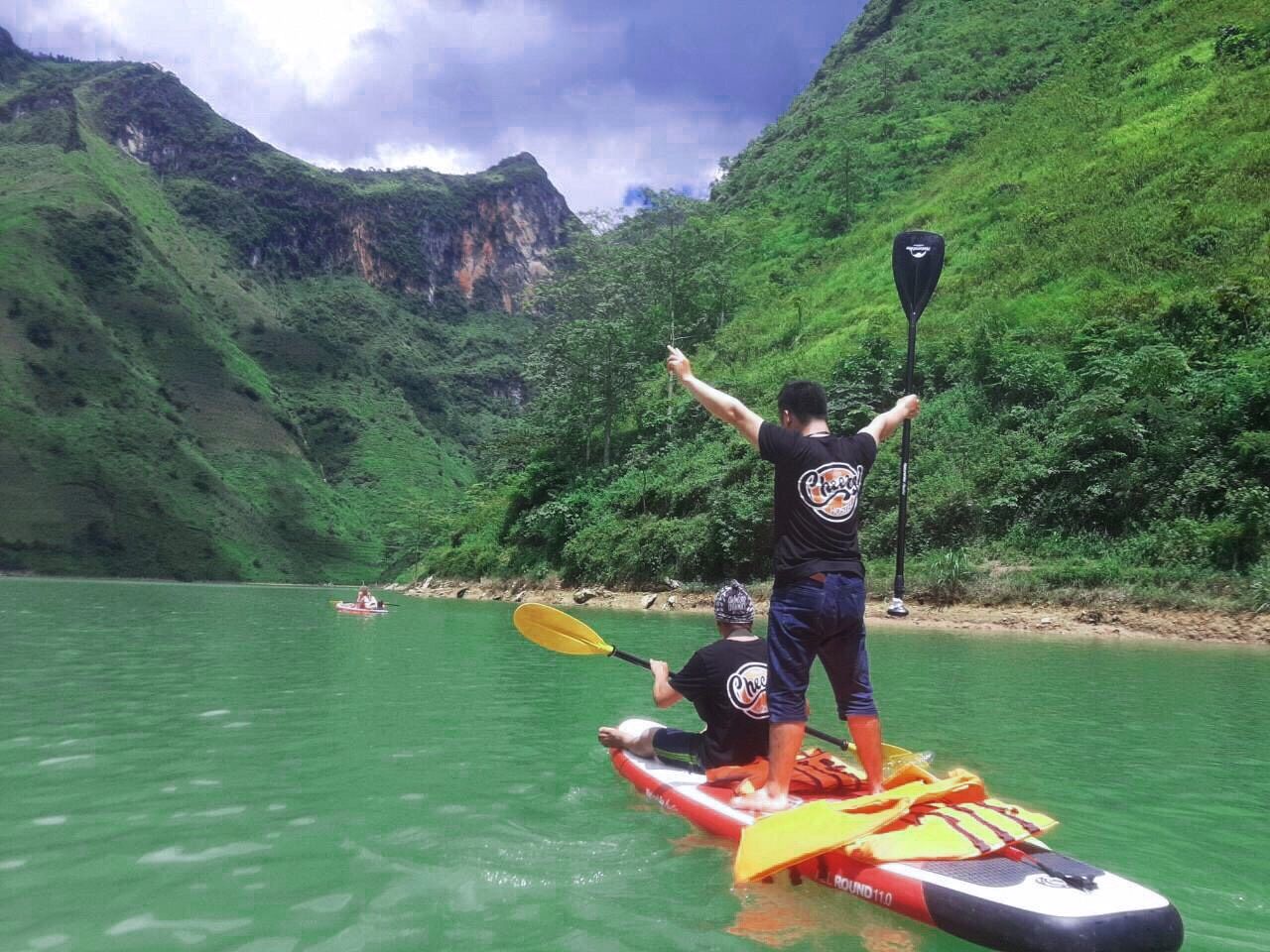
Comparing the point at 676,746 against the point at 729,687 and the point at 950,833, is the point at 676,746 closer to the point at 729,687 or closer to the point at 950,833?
the point at 729,687

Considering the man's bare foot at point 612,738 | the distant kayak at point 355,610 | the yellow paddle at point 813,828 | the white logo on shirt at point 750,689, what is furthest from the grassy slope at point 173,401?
the yellow paddle at point 813,828

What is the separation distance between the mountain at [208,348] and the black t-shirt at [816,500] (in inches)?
2297

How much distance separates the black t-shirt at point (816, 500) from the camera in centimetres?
434

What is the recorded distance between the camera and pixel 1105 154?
33.9 m

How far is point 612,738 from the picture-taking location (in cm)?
588

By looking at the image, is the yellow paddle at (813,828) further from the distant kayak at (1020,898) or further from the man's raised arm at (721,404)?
the man's raised arm at (721,404)

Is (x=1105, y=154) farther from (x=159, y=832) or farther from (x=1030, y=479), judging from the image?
(x=159, y=832)

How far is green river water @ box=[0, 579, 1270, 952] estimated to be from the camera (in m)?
3.28

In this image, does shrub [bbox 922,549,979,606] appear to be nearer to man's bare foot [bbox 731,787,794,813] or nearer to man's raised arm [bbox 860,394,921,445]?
man's raised arm [bbox 860,394,921,445]

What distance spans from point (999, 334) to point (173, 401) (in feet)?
318

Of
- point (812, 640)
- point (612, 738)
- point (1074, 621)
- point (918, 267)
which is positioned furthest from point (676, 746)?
point (1074, 621)

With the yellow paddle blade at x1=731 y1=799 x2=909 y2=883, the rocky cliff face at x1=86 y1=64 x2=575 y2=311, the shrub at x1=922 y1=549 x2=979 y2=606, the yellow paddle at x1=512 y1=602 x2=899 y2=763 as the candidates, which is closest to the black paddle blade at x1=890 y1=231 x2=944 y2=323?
the yellow paddle at x1=512 y1=602 x2=899 y2=763

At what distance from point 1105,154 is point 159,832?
39.5 metres

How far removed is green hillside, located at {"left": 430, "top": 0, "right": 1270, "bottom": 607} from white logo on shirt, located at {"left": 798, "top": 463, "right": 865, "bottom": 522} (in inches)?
594
